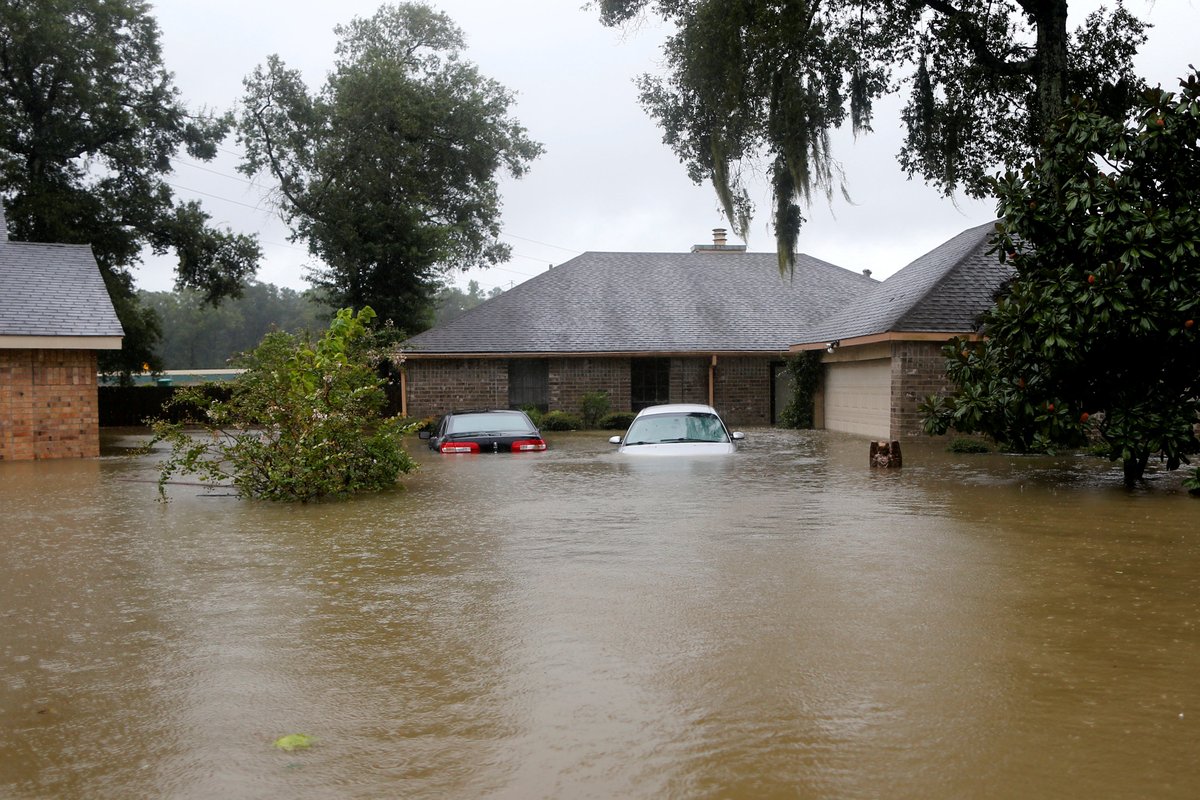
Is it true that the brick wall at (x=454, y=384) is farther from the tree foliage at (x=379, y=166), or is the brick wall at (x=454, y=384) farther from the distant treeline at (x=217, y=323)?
the distant treeline at (x=217, y=323)

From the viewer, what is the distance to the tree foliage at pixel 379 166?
36.5m

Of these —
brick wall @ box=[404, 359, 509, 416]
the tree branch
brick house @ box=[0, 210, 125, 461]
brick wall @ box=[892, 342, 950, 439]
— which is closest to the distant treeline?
brick wall @ box=[404, 359, 509, 416]

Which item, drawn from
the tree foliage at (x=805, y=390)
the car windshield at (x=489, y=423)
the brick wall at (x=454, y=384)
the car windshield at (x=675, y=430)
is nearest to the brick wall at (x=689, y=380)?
the tree foliage at (x=805, y=390)

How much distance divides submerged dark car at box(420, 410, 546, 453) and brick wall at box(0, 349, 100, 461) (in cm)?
726

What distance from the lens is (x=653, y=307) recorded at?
33.8m

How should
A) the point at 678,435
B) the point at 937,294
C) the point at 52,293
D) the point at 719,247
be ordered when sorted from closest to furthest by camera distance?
1. the point at 678,435
2. the point at 52,293
3. the point at 937,294
4. the point at 719,247

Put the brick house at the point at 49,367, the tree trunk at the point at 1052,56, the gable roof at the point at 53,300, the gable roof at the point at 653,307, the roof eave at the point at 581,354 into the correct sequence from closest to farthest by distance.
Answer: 1. the tree trunk at the point at 1052,56
2. the gable roof at the point at 53,300
3. the brick house at the point at 49,367
4. the roof eave at the point at 581,354
5. the gable roof at the point at 653,307

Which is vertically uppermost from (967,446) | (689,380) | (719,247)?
(719,247)

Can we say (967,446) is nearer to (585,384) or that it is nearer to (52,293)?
(585,384)

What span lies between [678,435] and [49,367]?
506 inches

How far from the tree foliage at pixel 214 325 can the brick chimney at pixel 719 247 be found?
5102 cm

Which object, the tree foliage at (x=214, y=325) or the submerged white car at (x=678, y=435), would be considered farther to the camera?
the tree foliage at (x=214, y=325)

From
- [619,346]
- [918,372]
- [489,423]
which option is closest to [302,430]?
[489,423]

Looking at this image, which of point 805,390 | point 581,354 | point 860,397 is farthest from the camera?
point 581,354
